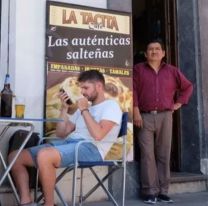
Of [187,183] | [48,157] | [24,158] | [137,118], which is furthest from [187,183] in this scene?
[48,157]

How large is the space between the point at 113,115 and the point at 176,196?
2338 mm

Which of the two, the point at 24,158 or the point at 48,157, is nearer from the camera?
the point at 48,157

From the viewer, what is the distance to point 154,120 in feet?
19.5

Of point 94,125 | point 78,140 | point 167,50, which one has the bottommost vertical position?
point 78,140

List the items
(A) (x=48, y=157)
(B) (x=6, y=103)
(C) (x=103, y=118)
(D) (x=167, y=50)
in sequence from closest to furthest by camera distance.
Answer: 1. (A) (x=48, y=157)
2. (C) (x=103, y=118)
3. (B) (x=6, y=103)
4. (D) (x=167, y=50)

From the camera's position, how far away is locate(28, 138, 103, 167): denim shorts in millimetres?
4234

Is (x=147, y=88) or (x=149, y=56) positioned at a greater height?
(x=149, y=56)

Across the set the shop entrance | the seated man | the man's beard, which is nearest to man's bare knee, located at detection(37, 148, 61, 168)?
the seated man

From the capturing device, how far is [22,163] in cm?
449

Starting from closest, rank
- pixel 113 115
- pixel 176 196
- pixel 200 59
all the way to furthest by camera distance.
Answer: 1. pixel 113 115
2. pixel 176 196
3. pixel 200 59

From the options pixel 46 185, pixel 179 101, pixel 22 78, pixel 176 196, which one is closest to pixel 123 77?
pixel 179 101

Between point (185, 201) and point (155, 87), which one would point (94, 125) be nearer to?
point (155, 87)

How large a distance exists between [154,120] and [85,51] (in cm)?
113

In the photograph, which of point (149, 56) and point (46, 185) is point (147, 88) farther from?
point (46, 185)
